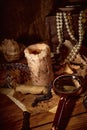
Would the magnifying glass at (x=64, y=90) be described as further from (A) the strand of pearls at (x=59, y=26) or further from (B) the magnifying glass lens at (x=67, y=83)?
(A) the strand of pearls at (x=59, y=26)

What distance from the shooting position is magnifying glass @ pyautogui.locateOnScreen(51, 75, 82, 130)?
131 centimetres

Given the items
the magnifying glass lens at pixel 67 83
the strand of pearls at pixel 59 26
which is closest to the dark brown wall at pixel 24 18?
the strand of pearls at pixel 59 26

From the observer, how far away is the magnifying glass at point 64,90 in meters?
1.31

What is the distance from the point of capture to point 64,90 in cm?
145

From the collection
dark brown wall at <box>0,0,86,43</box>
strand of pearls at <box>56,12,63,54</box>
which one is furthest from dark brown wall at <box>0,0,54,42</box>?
strand of pearls at <box>56,12,63,54</box>

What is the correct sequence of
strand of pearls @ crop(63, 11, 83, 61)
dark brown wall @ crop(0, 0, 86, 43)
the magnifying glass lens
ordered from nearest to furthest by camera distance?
1. the magnifying glass lens
2. strand of pearls @ crop(63, 11, 83, 61)
3. dark brown wall @ crop(0, 0, 86, 43)

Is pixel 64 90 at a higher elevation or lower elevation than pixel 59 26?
lower

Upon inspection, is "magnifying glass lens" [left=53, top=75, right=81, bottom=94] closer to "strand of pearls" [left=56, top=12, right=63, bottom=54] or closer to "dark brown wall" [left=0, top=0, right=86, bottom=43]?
"strand of pearls" [left=56, top=12, right=63, bottom=54]

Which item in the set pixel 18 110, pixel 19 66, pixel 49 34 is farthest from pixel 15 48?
pixel 18 110

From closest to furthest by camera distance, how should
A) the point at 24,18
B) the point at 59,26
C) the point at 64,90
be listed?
1. the point at 64,90
2. the point at 59,26
3. the point at 24,18

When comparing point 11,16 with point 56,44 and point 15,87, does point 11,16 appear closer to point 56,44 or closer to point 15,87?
point 56,44

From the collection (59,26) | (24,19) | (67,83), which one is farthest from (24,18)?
(67,83)

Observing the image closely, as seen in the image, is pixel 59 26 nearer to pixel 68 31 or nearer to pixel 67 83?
pixel 68 31

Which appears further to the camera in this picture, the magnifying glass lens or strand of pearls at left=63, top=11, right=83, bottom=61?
strand of pearls at left=63, top=11, right=83, bottom=61
